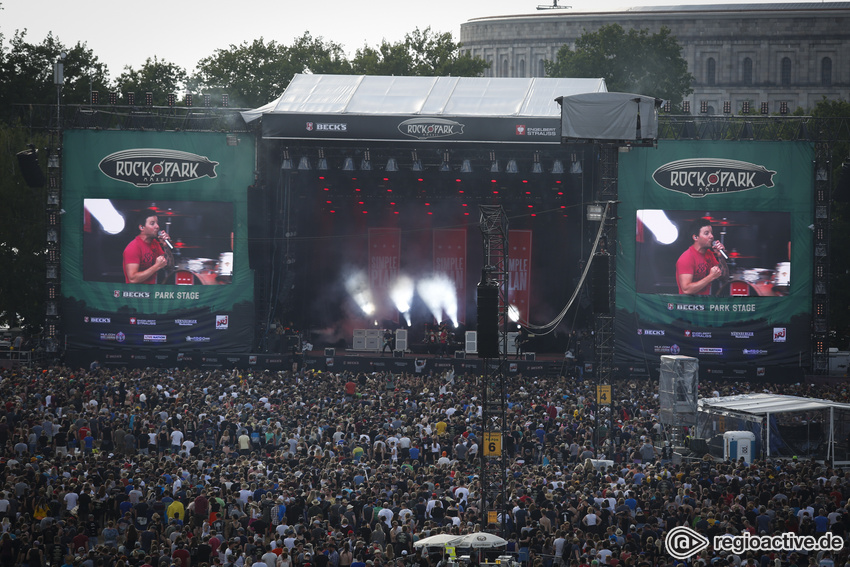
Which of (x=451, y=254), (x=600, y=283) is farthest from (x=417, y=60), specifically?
(x=600, y=283)

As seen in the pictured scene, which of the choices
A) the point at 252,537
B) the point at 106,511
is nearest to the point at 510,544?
the point at 252,537

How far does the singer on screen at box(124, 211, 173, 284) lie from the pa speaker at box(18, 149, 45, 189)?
3.94 metres

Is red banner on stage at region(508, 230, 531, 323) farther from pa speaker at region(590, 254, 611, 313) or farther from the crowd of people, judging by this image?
pa speaker at region(590, 254, 611, 313)

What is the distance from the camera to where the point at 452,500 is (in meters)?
18.9

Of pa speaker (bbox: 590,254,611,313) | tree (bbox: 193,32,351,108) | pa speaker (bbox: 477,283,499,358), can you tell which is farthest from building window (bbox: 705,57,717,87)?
pa speaker (bbox: 477,283,499,358)

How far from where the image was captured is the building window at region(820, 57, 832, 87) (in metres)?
91.4

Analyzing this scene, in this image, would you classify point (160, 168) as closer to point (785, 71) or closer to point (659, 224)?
point (659, 224)

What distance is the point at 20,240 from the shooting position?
146 feet

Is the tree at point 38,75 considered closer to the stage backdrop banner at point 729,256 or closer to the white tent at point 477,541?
the stage backdrop banner at point 729,256

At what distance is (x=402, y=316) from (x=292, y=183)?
7.31 m

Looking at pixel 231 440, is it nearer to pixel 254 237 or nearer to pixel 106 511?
pixel 106 511

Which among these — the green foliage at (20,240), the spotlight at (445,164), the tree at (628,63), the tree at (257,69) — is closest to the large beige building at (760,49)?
the tree at (628,63)

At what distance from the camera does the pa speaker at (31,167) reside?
37.1 m

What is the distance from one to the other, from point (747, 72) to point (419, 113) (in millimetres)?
64765
